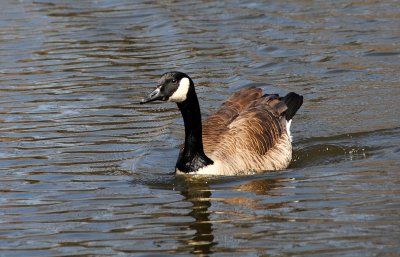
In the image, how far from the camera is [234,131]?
1141 cm

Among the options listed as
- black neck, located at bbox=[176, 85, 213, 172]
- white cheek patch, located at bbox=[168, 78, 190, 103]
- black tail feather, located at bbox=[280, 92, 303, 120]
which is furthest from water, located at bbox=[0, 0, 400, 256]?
white cheek patch, located at bbox=[168, 78, 190, 103]

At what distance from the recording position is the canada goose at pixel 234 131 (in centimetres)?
1077

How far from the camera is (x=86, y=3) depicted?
2092 centimetres

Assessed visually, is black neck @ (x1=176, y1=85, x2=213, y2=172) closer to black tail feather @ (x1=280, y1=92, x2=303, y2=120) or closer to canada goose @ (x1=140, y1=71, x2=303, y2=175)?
canada goose @ (x1=140, y1=71, x2=303, y2=175)

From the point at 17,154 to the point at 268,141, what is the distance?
300 cm

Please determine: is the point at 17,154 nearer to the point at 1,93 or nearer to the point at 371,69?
the point at 1,93

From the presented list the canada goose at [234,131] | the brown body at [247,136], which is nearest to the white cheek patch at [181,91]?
the canada goose at [234,131]

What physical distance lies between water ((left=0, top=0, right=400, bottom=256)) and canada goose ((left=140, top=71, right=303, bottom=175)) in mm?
220

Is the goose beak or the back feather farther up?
the goose beak

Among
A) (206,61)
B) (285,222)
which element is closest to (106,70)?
(206,61)

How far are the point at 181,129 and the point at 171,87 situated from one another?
8.88 feet

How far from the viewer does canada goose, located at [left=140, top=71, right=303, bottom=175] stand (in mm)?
10770

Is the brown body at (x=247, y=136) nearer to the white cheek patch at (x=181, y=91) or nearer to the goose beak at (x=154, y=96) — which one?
the white cheek patch at (x=181, y=91)

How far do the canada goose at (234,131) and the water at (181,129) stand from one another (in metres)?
0.22
